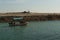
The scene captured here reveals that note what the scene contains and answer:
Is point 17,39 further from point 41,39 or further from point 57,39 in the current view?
point 57,39

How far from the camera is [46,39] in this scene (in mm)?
16641

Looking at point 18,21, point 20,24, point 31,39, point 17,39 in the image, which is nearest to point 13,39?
point 17,39

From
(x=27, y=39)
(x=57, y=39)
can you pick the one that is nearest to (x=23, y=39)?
(x=27, y=39)

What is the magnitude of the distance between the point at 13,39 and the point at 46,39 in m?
2.96

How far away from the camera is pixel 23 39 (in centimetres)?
1730

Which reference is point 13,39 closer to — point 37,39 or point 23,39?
point 23,39

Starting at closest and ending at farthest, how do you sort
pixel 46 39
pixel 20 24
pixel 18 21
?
pixel 46 39
pixel 20 24
pixel 18 21

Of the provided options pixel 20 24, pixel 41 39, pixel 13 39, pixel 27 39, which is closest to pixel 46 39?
pixel 41 39

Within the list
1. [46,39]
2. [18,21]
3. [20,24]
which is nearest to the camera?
[46,39]

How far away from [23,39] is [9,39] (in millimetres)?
1268

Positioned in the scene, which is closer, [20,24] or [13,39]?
[13,39]

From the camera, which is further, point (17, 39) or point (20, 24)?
point (20, 24)

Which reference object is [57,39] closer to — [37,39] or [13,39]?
[37,39]

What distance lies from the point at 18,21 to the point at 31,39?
1797cm
